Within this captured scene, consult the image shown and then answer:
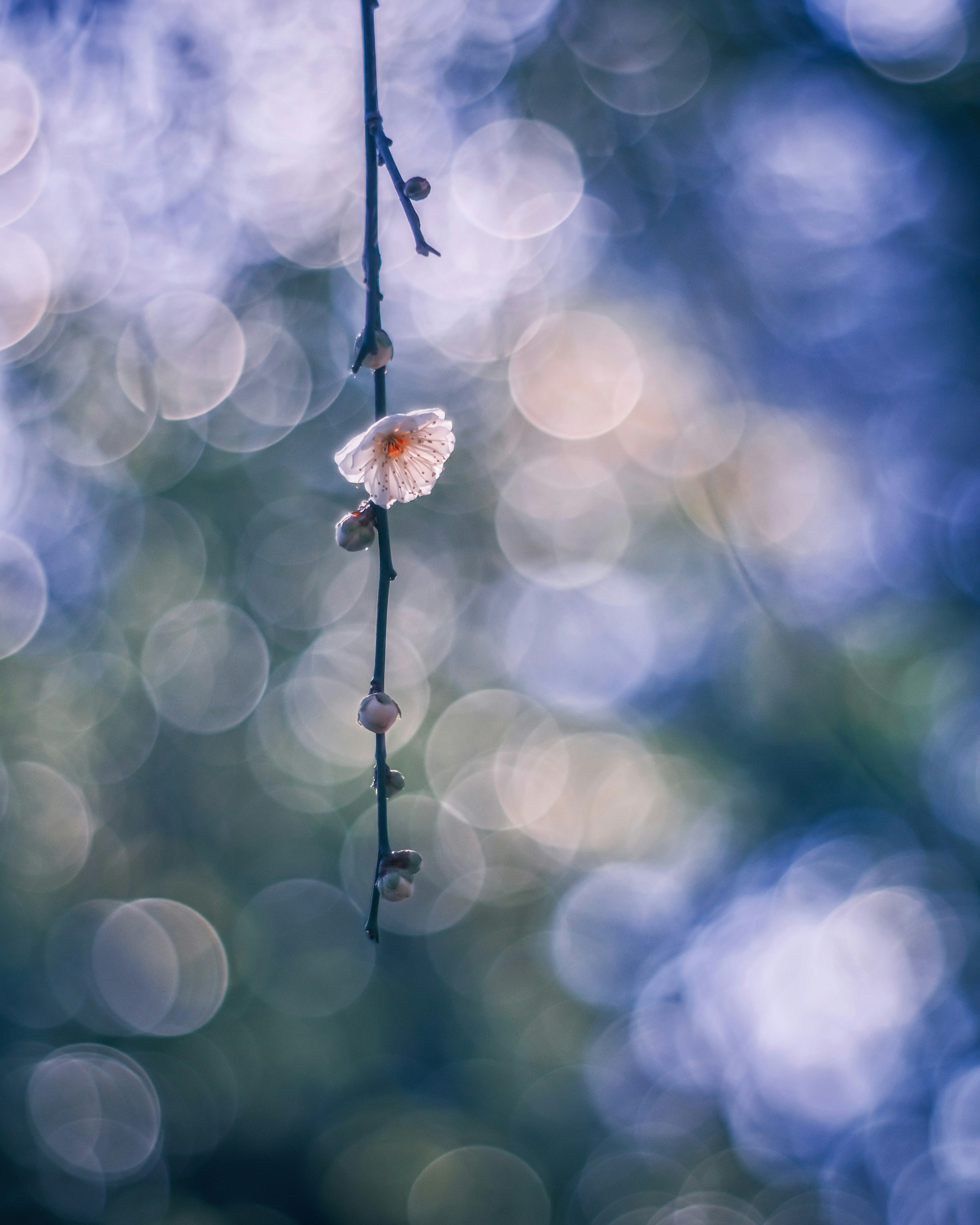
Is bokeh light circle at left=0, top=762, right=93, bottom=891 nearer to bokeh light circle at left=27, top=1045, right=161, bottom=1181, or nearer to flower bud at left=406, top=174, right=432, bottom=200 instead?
bokeh light circle at left=27, top=1045, right=161, bottom=1181

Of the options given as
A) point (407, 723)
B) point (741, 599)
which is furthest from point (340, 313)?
point (741, 599)

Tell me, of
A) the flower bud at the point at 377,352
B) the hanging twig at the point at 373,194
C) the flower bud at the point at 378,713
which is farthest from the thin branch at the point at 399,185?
the flower bud at the point at 378,713

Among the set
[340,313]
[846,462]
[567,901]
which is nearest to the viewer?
[846,462]

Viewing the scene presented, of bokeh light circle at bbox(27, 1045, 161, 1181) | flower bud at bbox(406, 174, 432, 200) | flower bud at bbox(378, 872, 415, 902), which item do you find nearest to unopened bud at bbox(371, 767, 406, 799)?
flower bud at bbox(378, 872, 415, 902)

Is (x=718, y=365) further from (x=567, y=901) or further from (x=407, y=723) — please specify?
(x=567, y=901)

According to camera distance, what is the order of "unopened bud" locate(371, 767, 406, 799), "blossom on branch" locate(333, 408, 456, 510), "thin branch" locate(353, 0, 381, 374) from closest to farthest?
"thin branch" locate(353, 0, 381, 374) < "unopened bud" locate(371, 767, 406, 799) < "blossom on branch" locate(333, 408, 456, 510)

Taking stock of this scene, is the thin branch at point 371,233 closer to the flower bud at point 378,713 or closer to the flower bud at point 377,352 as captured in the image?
the flower bud at point 377,352
